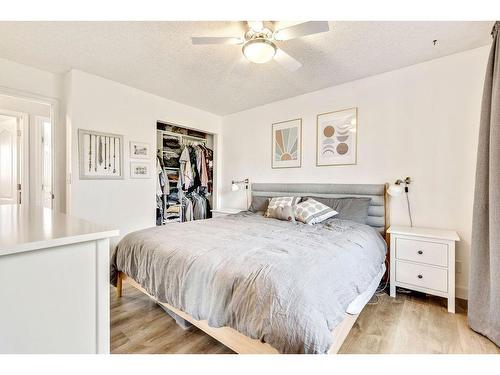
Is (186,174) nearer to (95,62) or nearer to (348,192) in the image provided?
(95,62)

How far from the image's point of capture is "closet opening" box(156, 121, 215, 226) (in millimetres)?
3918

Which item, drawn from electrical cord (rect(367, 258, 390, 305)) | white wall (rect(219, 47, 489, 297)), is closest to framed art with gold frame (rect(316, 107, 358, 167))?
white wall (rect(219, 47, 489, 297))

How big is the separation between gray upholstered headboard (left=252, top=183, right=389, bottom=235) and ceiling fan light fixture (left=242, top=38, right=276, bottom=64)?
1822 millimetres

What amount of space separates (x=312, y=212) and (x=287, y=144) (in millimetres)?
1320

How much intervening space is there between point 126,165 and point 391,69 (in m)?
3.39

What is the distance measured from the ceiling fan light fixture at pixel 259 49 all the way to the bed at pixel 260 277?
1.42 metres

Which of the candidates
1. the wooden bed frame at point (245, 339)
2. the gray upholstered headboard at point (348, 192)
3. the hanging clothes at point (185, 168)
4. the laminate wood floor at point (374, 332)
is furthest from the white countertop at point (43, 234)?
the hanging clothes at point (185, 168)

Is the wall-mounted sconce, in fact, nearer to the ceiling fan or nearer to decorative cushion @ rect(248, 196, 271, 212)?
decorative cushion @ rect(248, 196, 271, 212)

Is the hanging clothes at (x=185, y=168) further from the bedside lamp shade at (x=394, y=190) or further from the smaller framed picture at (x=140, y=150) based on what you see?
the bedside lamp shade at (x=394, y=190)

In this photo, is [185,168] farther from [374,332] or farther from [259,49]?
[374,332]

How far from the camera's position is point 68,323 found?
0.67 metres

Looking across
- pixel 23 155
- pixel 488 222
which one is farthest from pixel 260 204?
pixel 23 155

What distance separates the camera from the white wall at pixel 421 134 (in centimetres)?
221
